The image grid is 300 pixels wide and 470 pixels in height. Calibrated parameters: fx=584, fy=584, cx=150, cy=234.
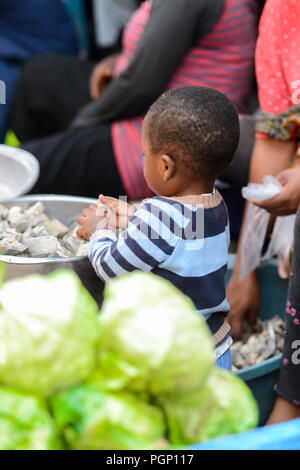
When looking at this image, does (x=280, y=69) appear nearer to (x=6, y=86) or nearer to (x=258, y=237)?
(x=258, y=237)

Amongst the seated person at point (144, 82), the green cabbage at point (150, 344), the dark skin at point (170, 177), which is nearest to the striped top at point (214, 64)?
the seated person at point (144, 82)

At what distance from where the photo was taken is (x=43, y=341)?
703 millimetres

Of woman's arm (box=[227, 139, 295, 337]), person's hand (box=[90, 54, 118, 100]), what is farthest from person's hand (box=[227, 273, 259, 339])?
person's hand (box=[90, 54, 118, 100])

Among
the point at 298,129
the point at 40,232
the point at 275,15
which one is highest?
the point at 275,15

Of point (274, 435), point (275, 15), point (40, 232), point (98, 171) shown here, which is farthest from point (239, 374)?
point (98, 171)

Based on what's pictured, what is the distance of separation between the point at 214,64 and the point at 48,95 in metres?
0.97

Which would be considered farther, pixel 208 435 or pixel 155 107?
pixel 155 107

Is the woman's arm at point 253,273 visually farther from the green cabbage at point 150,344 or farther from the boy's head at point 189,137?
the green cabbage at point 150,344

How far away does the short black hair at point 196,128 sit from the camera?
A: 3.51 feet

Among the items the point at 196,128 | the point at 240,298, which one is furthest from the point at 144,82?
the point at 196,128

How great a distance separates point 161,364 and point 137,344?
0.12 feet

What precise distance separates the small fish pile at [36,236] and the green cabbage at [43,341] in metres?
0.54
